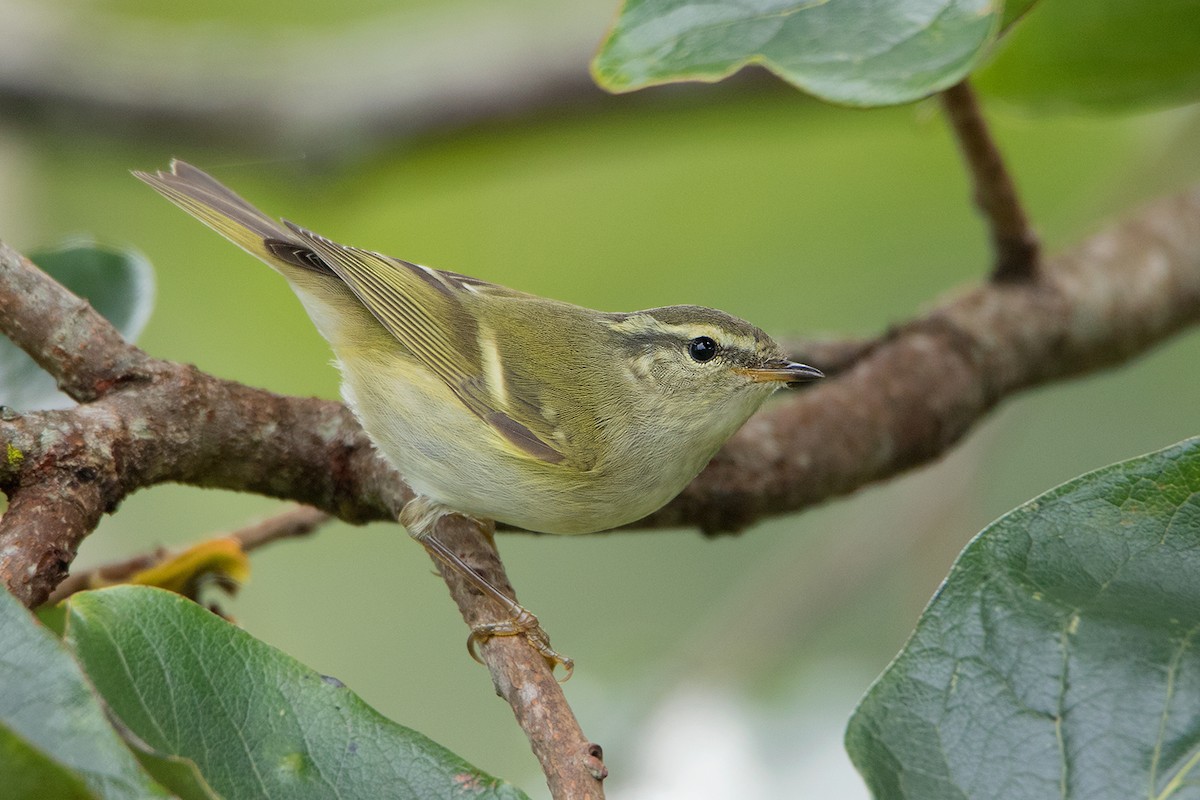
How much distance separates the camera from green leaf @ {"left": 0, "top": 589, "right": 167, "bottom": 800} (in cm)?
112

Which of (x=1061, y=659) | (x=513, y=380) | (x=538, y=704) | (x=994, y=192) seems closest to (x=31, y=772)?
(x=538, y=704)

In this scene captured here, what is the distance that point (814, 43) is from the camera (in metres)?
1.72

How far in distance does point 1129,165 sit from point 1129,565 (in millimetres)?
3299

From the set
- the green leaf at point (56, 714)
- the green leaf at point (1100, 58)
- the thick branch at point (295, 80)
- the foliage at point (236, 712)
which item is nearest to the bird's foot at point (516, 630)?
the foliage at point (236, 712)

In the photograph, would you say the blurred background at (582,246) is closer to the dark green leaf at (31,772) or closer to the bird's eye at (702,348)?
the bird's eye at (702,348)

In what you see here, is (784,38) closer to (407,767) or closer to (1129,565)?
(1129,565)

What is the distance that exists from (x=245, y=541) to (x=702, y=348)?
1.13 metres

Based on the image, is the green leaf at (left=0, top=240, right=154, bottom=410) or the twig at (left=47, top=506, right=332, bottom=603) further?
the green leaf at (left=0, top=240, right=154, bottom=410)

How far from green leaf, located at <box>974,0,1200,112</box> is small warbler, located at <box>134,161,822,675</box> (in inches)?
33.4

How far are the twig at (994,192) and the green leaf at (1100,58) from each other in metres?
0.11

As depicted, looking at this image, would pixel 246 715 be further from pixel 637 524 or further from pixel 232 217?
pixel 232 217

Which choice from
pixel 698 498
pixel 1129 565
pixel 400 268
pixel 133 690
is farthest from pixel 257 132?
pixel 1129 565

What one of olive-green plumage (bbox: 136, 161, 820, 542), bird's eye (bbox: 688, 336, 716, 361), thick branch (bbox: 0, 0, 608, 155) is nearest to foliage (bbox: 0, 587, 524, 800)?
olive-green plumage (bbox: 136, 161, 820, 542)

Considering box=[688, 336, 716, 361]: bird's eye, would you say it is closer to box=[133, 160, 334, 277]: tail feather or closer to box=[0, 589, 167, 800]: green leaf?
box=[133, 160, 334, 277]: tail feather
